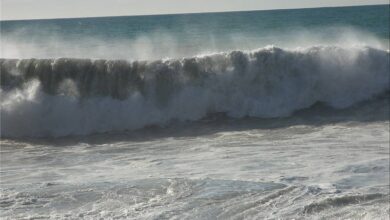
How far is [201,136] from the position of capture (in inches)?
524

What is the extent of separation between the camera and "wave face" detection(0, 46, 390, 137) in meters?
15.2

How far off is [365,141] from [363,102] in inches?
192

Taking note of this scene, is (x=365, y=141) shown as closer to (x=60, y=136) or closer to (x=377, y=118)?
(x=377, y=118)

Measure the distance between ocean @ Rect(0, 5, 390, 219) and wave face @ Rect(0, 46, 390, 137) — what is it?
0.10ft

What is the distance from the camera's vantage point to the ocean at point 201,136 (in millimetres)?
7660

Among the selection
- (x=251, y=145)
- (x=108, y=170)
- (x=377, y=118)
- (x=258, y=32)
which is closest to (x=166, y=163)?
(x=108, y=170)

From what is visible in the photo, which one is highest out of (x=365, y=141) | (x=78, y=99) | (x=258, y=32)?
(x=258, y=32)

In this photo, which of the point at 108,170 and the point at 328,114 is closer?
the point at 108,170

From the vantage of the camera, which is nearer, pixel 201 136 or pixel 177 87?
pixel 201 136

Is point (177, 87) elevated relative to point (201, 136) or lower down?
elevated

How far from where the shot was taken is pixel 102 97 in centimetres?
1608

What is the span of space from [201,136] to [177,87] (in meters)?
3.24

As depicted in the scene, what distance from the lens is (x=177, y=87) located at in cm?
1630

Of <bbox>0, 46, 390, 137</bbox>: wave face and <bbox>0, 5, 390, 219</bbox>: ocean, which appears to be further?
<bbox>0, 46, 390, 137</bbox>: wave face
